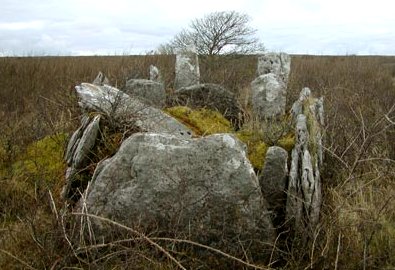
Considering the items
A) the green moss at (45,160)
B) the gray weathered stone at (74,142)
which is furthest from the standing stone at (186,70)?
the gray weathered stone at (74,142)

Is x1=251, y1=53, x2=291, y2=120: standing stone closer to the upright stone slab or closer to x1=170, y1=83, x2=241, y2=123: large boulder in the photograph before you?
x1=170, y1=83, x2=241, y2=123: large boulder

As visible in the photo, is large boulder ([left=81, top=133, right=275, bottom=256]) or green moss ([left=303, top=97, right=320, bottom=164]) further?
green moss ([left=303, top=97, right=320, bottom=164])

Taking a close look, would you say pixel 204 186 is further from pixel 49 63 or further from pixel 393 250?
pixel 49 63

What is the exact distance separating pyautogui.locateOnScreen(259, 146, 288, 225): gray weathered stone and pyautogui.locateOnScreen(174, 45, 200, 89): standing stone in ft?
18.8

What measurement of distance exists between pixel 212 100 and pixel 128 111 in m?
2.15

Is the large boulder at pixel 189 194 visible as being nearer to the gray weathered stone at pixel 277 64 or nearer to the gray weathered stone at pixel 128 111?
the gray weathered stone at pixel 128 111

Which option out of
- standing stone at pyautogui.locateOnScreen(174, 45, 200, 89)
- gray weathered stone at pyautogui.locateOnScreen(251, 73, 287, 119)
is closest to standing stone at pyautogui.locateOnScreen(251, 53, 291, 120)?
gray weathered stone at pyautogui.locateOnScreen(251, 73, 287, 119)

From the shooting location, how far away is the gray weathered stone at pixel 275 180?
13.7 ft

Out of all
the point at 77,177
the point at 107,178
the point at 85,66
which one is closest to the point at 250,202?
the point at 107,178

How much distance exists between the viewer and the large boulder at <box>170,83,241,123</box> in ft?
23.1

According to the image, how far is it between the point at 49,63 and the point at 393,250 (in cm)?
1310

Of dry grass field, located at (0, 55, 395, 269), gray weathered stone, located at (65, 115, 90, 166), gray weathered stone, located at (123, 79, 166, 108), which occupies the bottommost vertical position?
dry grass field, located at (0, 55, 395, 269)

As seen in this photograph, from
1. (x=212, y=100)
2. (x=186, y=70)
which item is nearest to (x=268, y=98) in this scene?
(x=212, y=100)

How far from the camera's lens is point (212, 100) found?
23.3 feet
